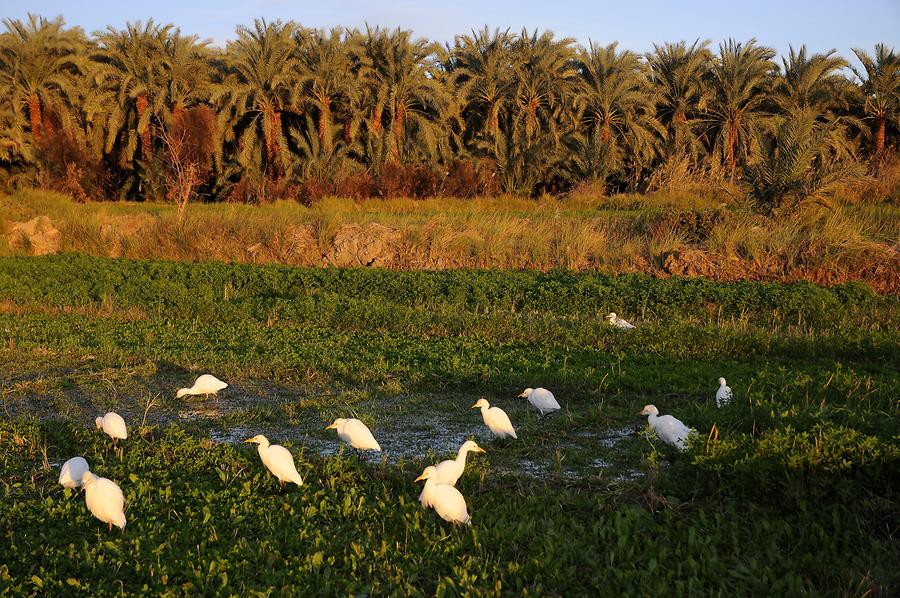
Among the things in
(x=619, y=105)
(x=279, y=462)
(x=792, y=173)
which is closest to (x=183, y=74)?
(x=619, y=105)

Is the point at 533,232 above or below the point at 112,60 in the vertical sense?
below

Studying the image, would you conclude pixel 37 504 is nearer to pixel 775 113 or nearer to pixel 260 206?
pixel 260 206

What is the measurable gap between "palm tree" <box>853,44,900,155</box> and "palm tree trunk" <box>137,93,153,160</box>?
29.5m

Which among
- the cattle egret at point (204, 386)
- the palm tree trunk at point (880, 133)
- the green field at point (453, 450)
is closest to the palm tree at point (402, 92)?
the palm tree trunk at point (880, 133)

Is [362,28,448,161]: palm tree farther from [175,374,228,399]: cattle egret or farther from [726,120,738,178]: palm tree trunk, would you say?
[175,374,228,399]: cattle egret

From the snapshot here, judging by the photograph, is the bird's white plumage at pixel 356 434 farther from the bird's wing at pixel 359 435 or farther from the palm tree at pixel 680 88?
the palm tree at pixel 680 88

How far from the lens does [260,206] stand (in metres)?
26.7

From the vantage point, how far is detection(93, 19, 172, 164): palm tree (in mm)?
33812

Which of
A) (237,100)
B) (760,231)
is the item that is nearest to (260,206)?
(237,100)

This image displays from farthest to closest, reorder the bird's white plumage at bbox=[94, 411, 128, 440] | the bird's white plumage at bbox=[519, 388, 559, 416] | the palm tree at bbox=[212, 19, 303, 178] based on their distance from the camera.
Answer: the palm tree at bbox=[212, 19, 303, 178] < the bird's white plumage at bbox=[519, 388, 559, 416] < the bird's white plumage at bbox=[94, 411, 128, 440]

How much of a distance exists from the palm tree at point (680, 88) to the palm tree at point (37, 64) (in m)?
25.5

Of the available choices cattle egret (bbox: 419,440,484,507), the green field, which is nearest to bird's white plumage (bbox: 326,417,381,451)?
the green field

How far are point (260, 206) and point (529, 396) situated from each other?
2057cm

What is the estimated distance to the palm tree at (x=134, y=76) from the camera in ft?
111
